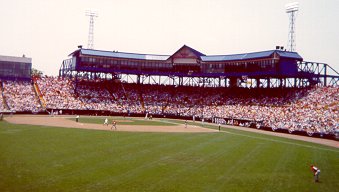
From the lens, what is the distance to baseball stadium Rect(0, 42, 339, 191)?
17953 millimetres

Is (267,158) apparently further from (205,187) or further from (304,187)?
(205,187)

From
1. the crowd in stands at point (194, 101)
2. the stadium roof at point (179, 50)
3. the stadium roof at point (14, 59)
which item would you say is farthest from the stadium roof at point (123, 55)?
the stadium roof at point (14, 59)

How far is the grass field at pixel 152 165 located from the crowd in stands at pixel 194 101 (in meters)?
19.6

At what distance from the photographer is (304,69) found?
65.2m

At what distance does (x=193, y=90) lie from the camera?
82.0 meters

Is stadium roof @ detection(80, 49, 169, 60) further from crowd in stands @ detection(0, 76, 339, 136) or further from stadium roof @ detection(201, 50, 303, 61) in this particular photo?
stadium roof @ detection(201, 50, 303, 61)

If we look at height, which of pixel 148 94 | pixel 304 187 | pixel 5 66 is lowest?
pixel 304 187

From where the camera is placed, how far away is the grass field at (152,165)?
1619 centimetres

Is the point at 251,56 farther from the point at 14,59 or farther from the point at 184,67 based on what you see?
the point at 14,59

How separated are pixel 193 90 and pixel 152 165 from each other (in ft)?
203

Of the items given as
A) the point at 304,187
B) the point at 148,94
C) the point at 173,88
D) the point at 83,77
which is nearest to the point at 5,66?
the point at 83,77

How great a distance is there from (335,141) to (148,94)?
47665mm

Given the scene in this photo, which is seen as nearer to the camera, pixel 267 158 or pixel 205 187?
pixel 205 187

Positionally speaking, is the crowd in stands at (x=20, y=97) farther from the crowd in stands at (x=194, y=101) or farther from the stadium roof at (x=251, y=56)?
the stadium roof at (x=251, y=56)
